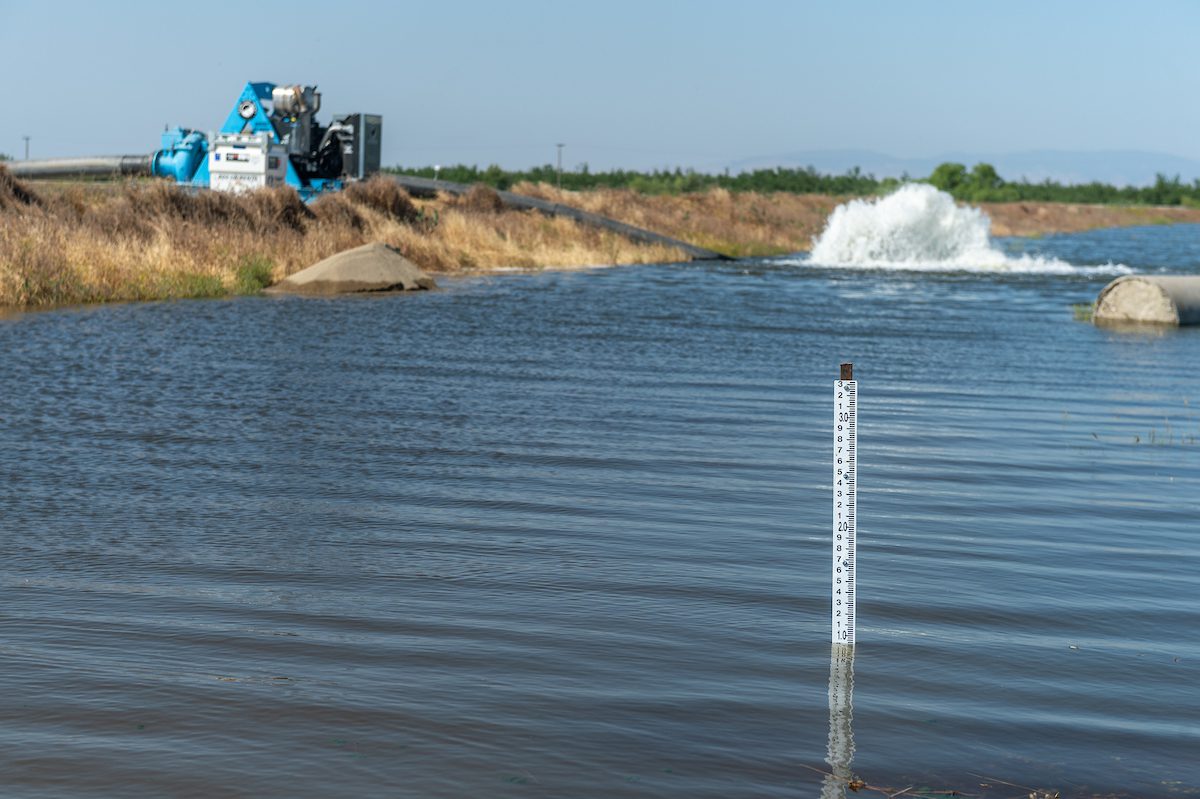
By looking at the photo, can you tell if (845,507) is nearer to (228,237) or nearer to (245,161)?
(228,237)

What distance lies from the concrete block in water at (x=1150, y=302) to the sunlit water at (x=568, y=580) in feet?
34.4

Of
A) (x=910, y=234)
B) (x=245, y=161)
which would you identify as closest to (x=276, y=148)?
(x=245, y=161)

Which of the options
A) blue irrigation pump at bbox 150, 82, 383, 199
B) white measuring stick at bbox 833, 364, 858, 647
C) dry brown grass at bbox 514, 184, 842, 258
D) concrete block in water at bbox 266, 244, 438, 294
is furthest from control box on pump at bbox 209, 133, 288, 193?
white measuring stick at bbox 833, 364, 858, 647

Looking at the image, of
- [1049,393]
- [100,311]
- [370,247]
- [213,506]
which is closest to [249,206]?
[370,247]

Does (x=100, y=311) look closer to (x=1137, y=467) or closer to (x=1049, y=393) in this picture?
(x=1049, y=393)

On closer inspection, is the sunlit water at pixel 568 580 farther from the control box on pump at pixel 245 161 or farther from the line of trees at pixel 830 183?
the line of trees at pixel 830 183

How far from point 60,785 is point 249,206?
3184cm

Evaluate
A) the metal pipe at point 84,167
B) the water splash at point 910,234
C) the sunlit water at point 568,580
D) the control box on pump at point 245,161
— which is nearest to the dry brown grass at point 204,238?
the control box on pump at point 245,161

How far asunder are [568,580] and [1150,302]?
24150 millimetres

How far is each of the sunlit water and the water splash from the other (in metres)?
36.8

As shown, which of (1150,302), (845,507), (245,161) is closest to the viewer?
(845,507)

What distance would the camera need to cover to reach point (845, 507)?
23.1 ft

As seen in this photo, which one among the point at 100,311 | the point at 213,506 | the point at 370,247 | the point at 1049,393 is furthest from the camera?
the point at 370,247

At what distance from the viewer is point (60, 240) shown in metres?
28.5
